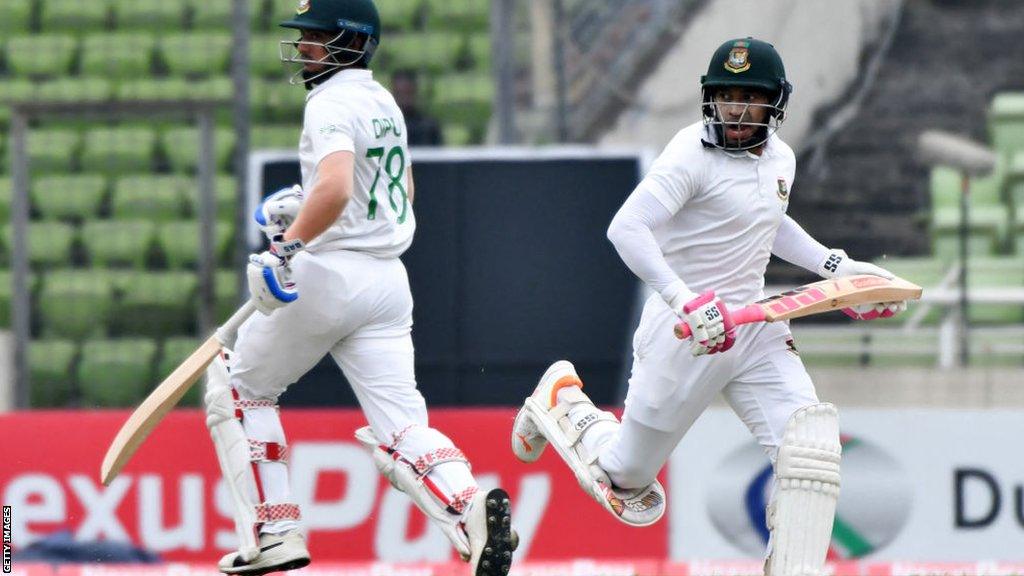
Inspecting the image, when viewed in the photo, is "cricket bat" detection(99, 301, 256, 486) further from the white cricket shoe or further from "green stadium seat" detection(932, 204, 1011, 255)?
"green stadium seat" detection(932, 204, 1011, 255)

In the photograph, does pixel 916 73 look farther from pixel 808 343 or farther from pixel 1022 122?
pixel 808 343

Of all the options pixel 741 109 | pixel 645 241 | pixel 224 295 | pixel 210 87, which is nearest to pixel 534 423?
pixel 645 241

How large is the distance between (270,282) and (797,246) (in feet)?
5.26

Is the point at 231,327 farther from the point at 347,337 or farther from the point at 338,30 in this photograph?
the point at 338,30

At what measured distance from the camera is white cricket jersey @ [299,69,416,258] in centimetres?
548

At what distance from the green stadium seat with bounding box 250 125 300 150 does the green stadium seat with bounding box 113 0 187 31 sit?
1.69 meters

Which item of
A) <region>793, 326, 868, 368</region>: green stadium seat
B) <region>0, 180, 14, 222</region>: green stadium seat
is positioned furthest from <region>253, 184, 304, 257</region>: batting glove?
<region>0, 180, 14, 222</region>: green stadium seat

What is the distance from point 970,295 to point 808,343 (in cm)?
84

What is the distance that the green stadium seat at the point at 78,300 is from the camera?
902 cm

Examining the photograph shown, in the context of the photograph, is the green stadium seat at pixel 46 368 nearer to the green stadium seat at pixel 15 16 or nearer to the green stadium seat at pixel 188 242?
the green stadium seat at pixel 188 242

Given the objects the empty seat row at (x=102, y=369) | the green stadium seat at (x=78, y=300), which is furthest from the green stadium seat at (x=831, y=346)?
the green stadium seat at (x=78, y=300)

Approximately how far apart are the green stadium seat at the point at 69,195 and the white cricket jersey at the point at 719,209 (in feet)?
15.9

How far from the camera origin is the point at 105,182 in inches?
390

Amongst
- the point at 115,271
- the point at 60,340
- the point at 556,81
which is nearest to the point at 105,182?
the point at 115,271
